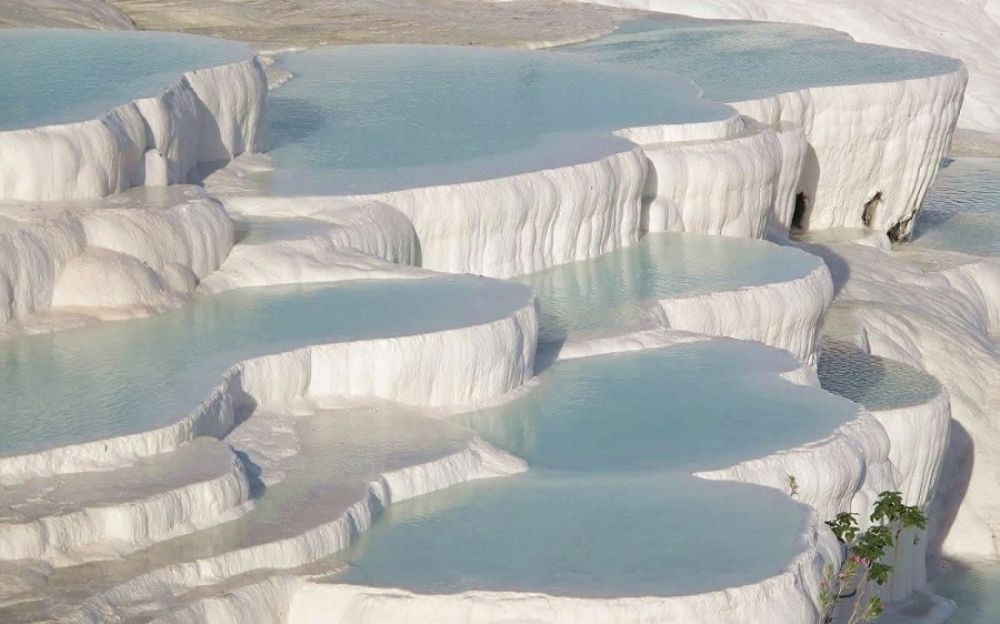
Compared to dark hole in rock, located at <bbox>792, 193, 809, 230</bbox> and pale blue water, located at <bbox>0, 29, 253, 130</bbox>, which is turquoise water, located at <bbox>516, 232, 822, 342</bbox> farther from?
dark hole in rock, located at <bbox>792, 193, 809, 230</bbox>

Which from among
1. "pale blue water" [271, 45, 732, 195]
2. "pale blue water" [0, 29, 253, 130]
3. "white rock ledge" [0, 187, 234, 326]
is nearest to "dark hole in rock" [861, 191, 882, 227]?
"pale blue water" [271, 45, 732, 195]

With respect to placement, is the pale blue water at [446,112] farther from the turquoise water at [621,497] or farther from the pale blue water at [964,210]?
the pale blue water at [964,210]

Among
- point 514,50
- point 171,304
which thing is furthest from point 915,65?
point 171,304

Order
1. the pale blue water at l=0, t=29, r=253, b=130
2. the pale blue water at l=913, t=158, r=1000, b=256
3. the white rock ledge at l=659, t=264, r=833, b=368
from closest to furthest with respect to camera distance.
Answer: the pale blue water at l=0, t=29, r=253, b=130, the white rock ledge at l=659, t=264, r=833, b=368, the pale blue water at l=913, t=158, r=1000, b=256

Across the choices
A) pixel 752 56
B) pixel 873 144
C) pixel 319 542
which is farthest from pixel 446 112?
pixel 319 542

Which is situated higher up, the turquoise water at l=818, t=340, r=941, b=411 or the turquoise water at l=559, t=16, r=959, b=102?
the turquoise water at l=559, t=16, r=959, b=102

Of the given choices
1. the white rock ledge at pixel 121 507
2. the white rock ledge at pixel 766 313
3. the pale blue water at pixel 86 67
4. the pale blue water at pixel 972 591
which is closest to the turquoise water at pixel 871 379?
the white rock ledge at pixel 766 313

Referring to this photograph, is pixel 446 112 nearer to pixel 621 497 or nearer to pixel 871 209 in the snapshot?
pixel 871 209
